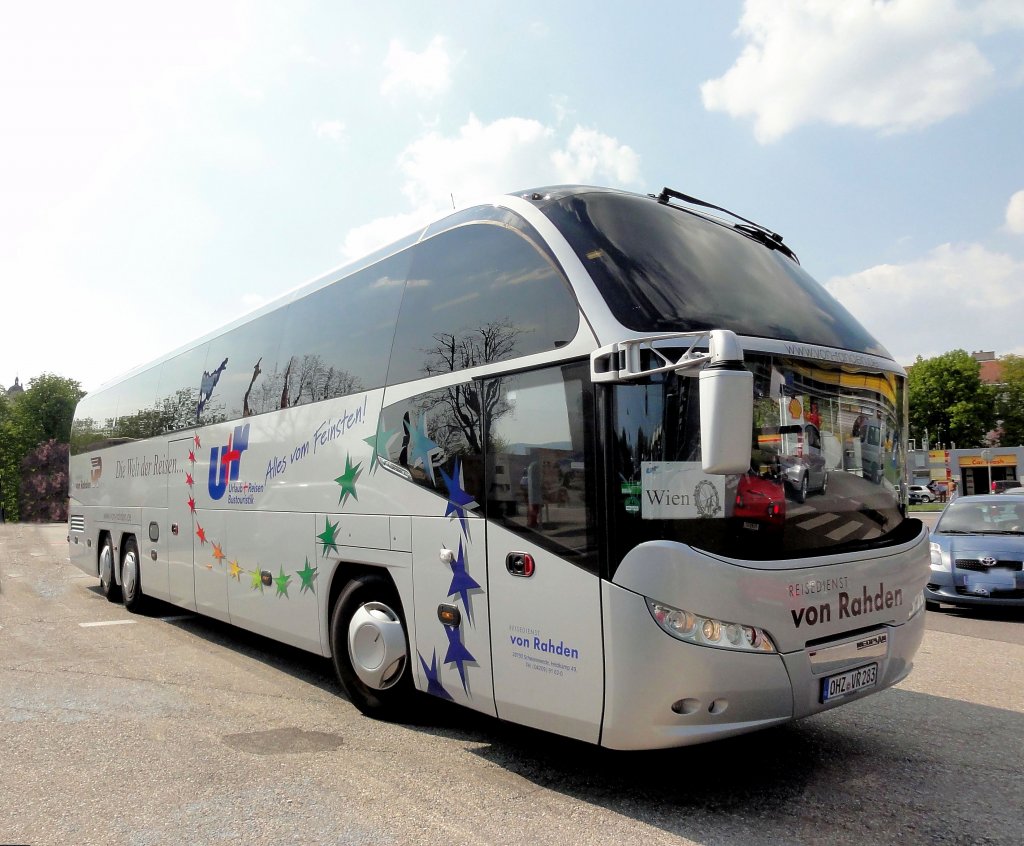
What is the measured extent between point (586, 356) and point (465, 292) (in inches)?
51.6

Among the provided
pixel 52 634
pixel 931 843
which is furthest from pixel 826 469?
pixel 52 634

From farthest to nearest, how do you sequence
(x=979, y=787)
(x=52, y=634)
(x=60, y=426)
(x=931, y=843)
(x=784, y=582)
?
(x=60, y=426) → (x=52, y=634) → (x=979, y=787) → (x=784, y=582) → (x=931, y=843)

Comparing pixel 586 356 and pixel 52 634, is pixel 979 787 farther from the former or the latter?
pixel 52 634

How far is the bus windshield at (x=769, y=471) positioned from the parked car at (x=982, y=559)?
18.8 ft

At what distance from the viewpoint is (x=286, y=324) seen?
300 inches

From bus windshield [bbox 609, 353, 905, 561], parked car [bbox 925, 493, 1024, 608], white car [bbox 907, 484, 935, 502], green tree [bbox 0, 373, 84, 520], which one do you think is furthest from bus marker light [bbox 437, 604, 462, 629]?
green tree [bbox 0, 373, 84, 520]

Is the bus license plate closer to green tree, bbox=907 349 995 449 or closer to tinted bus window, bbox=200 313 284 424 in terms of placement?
tinted bus window, bbox=200 313 284 424

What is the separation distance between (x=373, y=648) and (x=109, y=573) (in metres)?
8.64

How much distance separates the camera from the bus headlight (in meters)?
3.87

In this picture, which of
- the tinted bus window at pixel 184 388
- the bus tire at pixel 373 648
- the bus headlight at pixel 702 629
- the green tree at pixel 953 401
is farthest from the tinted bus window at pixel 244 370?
the green tree at pixel 953 401

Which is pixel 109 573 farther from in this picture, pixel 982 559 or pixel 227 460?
pixel 982 559

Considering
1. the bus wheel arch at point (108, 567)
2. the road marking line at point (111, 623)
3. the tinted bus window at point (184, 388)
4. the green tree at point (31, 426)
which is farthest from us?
the green tree at point (31, 426)

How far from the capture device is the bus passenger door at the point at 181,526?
30.0 feet

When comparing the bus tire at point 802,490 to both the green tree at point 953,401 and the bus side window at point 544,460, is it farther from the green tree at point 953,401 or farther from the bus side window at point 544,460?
the green tree at point 953,401
